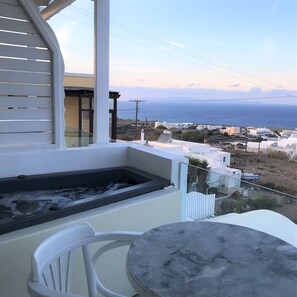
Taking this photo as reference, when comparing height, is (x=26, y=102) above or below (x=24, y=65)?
below

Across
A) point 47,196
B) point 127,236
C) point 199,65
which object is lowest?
point 47,196

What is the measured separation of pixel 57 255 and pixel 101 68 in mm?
2565

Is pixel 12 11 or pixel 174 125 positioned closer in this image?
pixel 12 11

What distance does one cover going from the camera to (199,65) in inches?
632

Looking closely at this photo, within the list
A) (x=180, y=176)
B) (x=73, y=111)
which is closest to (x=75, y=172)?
(x=180, y=176)

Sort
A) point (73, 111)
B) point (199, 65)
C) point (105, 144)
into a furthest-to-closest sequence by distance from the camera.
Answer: point (199, 65) < point (73, 111) < point (105, 144)

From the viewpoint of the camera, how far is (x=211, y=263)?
3.83ft

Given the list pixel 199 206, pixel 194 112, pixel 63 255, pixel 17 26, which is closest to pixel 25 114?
pixel 17 26

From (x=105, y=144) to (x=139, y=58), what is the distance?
11.8 metres

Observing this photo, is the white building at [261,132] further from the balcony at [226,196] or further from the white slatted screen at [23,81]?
the white slatted screen at [23,81]

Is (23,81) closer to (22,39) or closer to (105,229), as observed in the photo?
(22,39)

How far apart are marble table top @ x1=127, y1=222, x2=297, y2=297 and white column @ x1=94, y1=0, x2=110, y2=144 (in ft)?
7.44

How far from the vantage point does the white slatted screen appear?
2.80 meters

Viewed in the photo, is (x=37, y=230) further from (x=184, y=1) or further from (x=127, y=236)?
(x=184, y=1)
